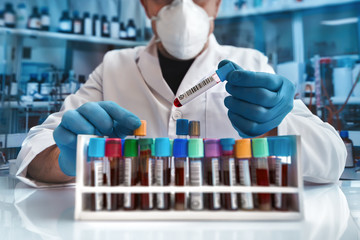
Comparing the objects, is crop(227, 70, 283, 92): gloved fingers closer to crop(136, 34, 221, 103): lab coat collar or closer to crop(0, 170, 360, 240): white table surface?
crop(0, 170, 360, 240): white table surface

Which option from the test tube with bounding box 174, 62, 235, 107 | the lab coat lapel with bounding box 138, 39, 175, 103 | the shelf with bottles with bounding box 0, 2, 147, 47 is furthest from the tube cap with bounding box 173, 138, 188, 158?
the shelf with bottles with bounding box 0, 2, 147, 47

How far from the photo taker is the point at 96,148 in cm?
56

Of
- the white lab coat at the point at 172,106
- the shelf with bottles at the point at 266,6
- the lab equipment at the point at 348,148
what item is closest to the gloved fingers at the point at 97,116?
the white lab coat at the point at 172,106

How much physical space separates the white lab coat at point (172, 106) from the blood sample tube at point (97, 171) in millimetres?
462

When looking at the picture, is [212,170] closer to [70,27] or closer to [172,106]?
[172,106]

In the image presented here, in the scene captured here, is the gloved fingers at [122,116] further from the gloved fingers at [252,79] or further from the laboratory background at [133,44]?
the laboratory background at [133,44]

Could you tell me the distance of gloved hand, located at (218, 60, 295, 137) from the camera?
741 millimetres

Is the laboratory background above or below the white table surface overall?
above

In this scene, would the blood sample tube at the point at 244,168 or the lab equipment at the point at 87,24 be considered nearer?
the blood sample tube at the point at 244,168

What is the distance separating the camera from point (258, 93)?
757mm

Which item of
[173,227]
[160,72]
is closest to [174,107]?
[160,72]

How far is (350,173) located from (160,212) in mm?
1371

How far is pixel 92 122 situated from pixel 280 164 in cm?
48

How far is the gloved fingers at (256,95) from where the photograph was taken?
2.49 ft
